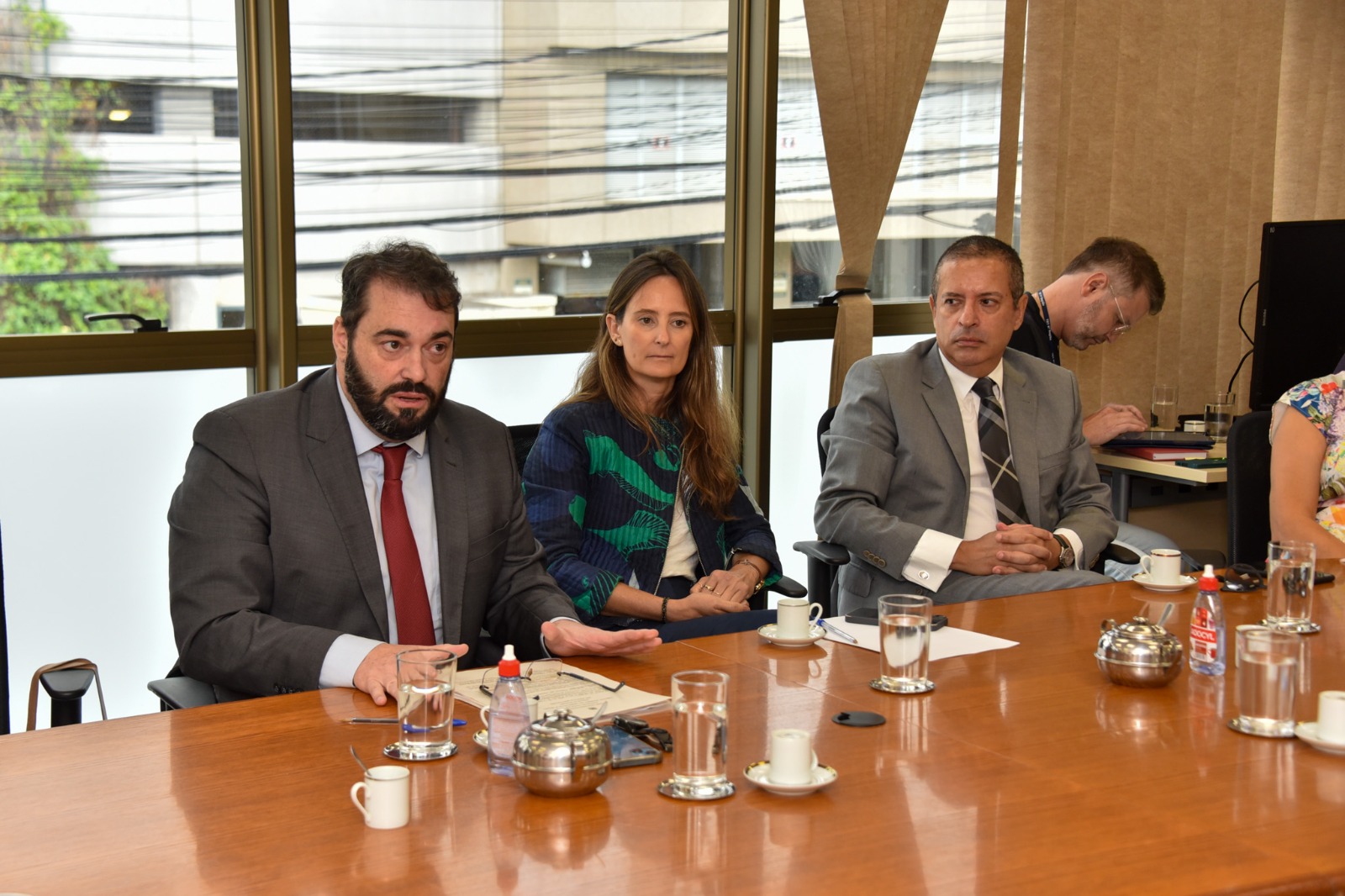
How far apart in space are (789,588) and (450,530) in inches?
39.8

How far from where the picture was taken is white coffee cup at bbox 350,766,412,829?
60.2 inches

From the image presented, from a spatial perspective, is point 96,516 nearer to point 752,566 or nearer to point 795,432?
point 752,566

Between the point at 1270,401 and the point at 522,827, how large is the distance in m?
3.98

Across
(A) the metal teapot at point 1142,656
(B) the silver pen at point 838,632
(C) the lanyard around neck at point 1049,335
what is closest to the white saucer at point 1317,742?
(A) the metal teapot at point 1142,656

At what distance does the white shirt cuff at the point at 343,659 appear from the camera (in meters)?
2.21

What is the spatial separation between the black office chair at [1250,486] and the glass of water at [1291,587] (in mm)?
1146

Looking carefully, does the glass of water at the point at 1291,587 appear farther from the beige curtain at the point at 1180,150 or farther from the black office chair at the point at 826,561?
the beige curtain at the point at 1180,150

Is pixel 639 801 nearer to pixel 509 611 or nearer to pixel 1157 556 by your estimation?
pixel 509 611

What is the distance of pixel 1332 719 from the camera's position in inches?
71.8

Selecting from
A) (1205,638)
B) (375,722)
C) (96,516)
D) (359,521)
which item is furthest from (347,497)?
(1205,638)

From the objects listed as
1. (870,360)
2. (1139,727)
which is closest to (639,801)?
(1139,727)

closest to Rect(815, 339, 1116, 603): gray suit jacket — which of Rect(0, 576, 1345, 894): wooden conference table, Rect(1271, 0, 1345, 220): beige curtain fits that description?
Rect(0, 576, 1345, 894): wooden conference table

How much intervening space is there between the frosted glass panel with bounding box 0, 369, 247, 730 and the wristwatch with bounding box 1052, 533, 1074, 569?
2.19m

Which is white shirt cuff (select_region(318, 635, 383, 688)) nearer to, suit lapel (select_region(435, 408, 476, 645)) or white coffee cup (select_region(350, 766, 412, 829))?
suit lapel (select_region(435, 408, 476, 645))
